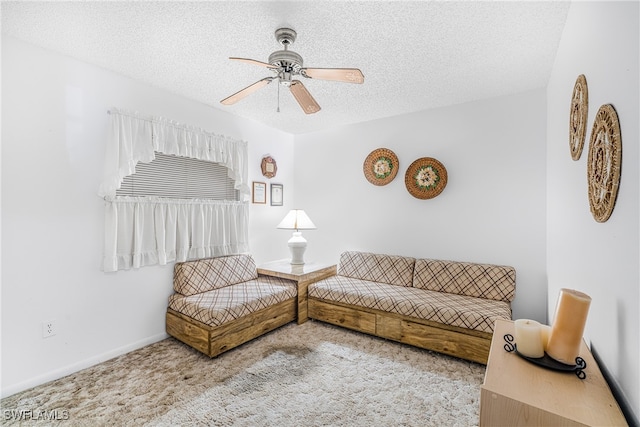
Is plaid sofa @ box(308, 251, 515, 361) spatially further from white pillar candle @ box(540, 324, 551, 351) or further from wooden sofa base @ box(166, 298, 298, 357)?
white pillar candle @ box(540, 324, 551, 351)

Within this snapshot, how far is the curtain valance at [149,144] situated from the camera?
250 centimetres

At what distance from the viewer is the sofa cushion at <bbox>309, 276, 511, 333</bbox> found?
8.15 feet

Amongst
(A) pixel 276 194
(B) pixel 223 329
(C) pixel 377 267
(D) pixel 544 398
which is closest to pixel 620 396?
→ (D) pixel 544 398

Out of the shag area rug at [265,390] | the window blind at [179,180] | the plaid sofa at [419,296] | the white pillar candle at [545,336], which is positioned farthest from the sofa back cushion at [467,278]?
the window blind at [179,180]

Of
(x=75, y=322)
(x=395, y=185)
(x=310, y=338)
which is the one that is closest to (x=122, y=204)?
(x=75, y=322)

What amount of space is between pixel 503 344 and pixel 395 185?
2.48m

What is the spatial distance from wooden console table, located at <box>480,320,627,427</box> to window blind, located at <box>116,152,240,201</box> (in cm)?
295

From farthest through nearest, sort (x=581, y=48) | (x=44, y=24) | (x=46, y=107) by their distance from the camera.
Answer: (x=46, y=107) < (x=44, y=24) < (x=581, y=48)

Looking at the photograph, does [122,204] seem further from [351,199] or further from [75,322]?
[351,199]

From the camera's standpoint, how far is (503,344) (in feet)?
4.63

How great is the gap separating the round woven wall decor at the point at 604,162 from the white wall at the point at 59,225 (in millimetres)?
3231

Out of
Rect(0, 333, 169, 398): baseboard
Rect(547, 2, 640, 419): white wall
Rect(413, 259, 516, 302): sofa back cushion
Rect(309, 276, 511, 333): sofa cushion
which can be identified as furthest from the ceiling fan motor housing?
Rect(0, 333, 169, 398): baseboard

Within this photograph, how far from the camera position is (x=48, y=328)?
2.21m

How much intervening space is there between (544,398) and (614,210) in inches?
28.1
